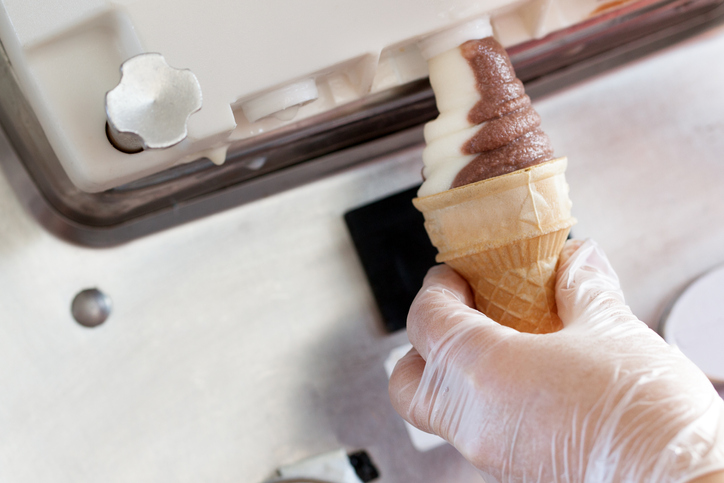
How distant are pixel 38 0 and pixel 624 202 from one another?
4.20 feet

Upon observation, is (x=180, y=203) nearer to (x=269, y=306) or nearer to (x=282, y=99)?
(x=269, y=306)

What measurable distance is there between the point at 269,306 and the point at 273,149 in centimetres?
38

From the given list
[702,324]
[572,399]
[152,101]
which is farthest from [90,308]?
[702,324]

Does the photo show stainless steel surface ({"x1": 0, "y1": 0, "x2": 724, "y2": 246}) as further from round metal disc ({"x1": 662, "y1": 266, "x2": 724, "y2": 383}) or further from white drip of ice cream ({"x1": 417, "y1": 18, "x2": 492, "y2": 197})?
round metal disc ({"x1": 662, "y1": 266, "x2": 724, "y2": 383})

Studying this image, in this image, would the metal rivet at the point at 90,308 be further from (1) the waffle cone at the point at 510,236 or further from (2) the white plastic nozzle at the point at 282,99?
(1) the waffle cone at the point at 510,236

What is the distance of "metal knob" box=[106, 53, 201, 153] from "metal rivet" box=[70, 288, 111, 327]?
2.09 feet

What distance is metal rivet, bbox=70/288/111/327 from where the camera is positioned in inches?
44.5

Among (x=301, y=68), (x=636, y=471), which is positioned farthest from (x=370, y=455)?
(x=301, y=68)

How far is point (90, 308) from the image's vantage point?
1.13 meters

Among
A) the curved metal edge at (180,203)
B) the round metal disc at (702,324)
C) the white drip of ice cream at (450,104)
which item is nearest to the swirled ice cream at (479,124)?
the white drip of ice cream at (450,104)

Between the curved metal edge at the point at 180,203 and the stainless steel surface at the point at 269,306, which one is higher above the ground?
the curved metal edge at the point at 180,203

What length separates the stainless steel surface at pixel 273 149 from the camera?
1.14 metres

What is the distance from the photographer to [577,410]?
695mm

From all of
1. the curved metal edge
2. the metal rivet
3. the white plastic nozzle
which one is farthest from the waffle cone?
the metal rivet
